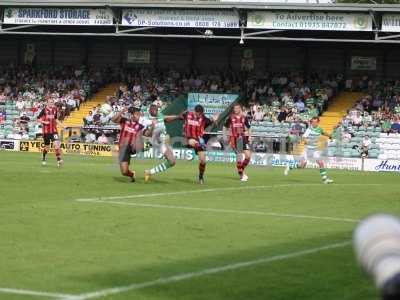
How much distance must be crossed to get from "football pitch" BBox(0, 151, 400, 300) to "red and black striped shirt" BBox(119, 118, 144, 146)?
1.57 metres

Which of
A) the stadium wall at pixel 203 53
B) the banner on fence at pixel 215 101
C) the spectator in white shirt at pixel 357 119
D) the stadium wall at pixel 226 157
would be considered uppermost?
the stadium wall at pixel 203 53

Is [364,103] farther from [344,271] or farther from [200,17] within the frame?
[344,271]

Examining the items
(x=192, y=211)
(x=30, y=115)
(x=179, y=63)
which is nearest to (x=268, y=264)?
(x=192, y=211)

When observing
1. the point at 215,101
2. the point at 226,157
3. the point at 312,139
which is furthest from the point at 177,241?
the point at 215,101

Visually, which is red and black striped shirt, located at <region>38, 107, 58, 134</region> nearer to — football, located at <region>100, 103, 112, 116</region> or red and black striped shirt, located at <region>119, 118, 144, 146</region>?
red and black striped shirt, located at <region>119, 118, 144, 146</region>

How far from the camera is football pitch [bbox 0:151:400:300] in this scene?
7117 millimetres

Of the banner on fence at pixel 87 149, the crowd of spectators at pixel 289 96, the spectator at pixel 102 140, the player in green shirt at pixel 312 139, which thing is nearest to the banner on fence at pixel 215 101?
the crowd of spectators at pixel 289 96

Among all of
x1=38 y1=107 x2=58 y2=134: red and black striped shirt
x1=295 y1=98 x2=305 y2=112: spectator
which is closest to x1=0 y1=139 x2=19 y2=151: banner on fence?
x1=38 y1=107 x2=58 y2=134: red and black striped shirt

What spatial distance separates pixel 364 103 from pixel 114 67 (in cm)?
1626

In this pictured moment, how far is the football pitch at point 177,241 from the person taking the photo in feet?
23.4

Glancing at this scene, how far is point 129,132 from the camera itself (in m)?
21.2

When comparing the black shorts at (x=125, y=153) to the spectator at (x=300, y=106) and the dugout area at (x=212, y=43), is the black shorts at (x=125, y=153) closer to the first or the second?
the dugout area at (x=212, y=43)

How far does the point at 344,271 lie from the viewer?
848 centimetres

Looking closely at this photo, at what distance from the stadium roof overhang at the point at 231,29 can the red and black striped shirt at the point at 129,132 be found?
1840cm
